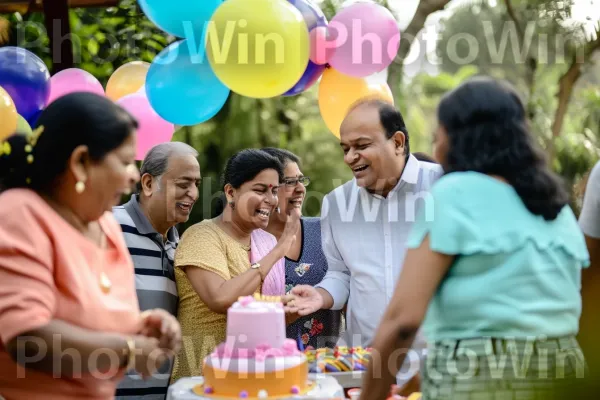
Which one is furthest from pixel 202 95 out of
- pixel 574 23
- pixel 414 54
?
pixel 574 23

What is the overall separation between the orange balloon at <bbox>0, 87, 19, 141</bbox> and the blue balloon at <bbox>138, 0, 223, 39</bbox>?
0.91m

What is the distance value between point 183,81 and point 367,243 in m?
1.33

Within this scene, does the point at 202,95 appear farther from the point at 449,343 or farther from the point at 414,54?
the point at 414,54

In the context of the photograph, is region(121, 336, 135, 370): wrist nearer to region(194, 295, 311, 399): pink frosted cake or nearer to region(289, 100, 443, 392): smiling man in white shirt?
region(194, 295, 311, 399): pink frosted cake

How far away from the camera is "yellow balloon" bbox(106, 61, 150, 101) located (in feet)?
16.4

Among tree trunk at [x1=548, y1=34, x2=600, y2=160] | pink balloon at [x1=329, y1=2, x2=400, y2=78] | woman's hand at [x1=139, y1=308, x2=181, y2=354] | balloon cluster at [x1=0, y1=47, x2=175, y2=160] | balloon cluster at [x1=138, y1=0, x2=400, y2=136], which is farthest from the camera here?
tree trunk at [x1=548, y1=34, x2=600, y2=160]

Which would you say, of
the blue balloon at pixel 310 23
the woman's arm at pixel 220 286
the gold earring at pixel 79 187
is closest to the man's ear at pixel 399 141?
the blue balloon at pixel 310 23

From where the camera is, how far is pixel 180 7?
4.27 metres

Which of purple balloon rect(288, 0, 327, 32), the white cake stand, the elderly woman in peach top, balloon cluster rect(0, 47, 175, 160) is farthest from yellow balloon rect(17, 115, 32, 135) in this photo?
the elderly woman in peach top

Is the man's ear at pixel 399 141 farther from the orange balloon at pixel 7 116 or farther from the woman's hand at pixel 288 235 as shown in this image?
the orange balloon at pixel 7 116

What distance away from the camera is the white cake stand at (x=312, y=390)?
9.40ft

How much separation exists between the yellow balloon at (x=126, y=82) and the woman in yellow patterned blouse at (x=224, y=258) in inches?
42.3

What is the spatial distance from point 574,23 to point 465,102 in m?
9.26

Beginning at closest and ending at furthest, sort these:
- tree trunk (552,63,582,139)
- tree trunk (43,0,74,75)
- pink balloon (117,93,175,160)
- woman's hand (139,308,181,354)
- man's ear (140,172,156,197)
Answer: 1. woman's hand (139,308,181,354)
2. man's ear (140,172,156,197)
3. pink balloon (117,93,175,160)
4. tree trunk (43,0,74,75)
5. tree trunk (552,63,582,139)
